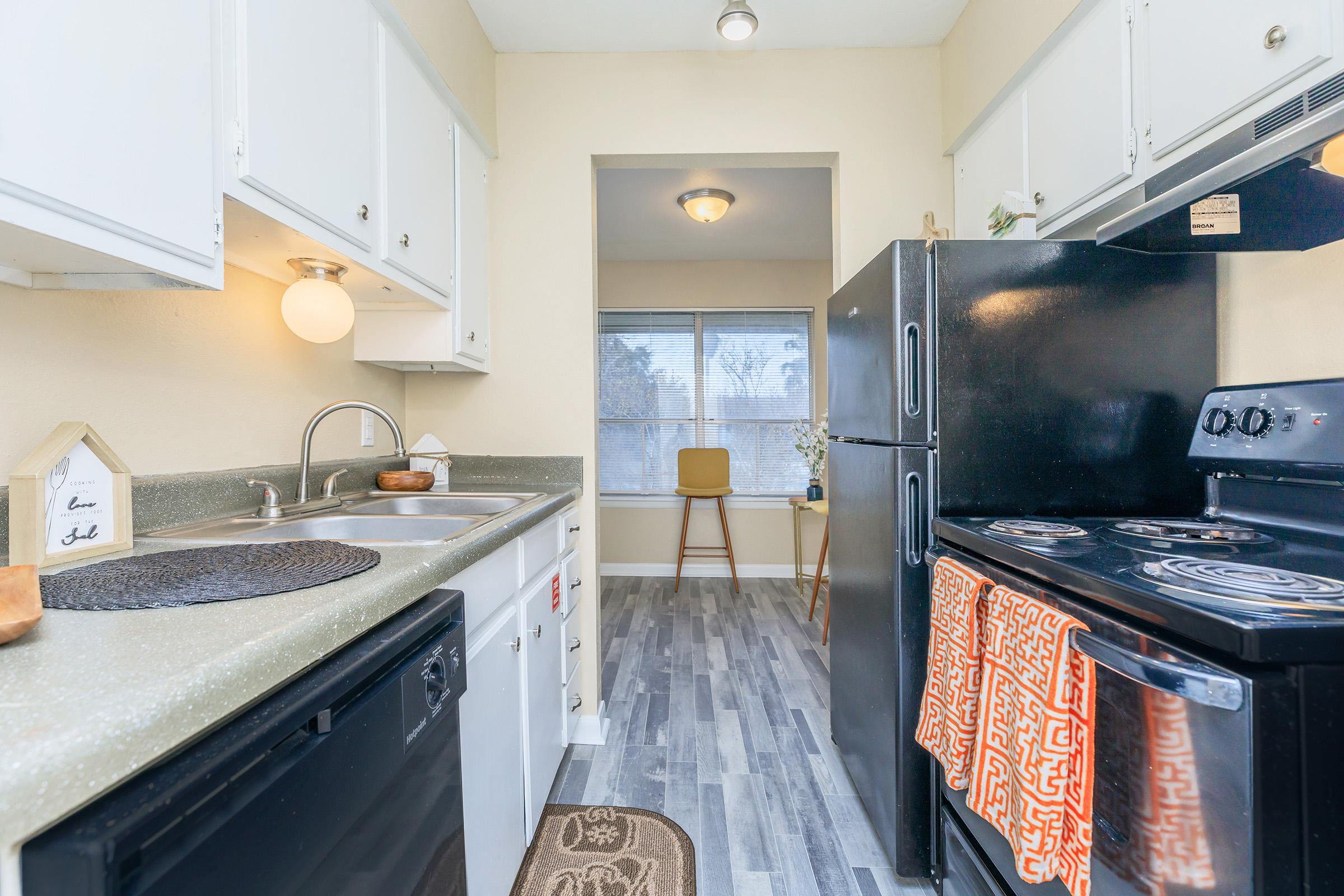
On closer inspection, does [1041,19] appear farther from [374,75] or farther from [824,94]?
[374,75]

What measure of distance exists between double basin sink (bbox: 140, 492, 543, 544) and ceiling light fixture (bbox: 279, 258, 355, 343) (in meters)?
0.43

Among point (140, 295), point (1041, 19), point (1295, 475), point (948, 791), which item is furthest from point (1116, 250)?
point (140, 295)

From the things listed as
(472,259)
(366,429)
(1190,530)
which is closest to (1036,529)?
(1190,530)

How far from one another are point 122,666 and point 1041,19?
2239mm

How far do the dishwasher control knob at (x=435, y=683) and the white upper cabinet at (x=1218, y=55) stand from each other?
1622 millimetres

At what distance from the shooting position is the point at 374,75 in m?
1.45

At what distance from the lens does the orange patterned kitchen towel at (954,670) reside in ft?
3.65

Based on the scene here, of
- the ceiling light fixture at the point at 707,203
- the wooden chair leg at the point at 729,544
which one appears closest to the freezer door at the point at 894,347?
the ceiling light fixture at the point at 707,203

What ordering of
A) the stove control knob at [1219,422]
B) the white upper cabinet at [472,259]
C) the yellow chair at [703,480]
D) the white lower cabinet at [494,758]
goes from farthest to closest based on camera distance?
1. the yellow chair at [703,480]
2. the white upper cabinet at [472,259]
3. the stove control knob at [1219,422]
4. the white lower cabinet at [494,758]

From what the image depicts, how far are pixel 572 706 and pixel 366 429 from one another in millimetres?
1157

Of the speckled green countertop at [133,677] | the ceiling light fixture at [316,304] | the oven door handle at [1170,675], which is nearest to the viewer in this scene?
the speckled green countertop at [133,677]

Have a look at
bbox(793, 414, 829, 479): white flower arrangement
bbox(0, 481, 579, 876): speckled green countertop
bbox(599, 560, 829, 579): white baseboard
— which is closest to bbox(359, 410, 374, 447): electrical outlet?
bbox(0, 481, 579, 876): speckled green countertop

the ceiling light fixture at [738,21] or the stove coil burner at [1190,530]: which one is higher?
the ceiling light fixture at [738,21]

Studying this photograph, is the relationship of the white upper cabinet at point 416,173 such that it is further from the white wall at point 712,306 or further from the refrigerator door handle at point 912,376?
the white wall at point 712,306
